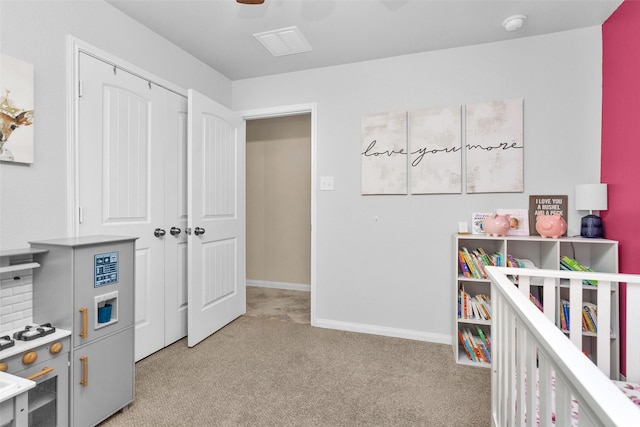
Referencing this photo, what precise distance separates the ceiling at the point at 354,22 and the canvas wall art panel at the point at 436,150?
0.55 m

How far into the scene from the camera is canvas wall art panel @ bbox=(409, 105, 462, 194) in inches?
102

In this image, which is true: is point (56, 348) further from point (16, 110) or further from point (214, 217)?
point (214, 217)

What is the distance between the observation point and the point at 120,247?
1740mm

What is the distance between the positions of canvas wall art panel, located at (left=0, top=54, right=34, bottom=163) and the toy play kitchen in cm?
45

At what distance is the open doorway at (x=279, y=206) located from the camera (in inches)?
171

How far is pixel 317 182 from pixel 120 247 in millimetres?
1705

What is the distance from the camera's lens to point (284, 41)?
97.9 inches

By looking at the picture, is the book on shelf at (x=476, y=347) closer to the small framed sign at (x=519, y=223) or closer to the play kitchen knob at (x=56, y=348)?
the small framed sign at (x=519, y=223)

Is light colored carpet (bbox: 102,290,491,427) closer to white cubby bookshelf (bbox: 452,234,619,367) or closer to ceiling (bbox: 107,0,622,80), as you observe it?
white cubby bookshelf (bbox: 452,234,619,367)

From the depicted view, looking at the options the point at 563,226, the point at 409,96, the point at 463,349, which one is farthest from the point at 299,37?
the point at 463,349

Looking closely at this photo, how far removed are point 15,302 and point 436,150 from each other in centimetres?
279

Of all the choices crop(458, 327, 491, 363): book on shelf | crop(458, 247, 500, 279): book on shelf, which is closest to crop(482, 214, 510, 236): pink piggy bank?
crop(458, 247, 500, 279): book on shelf

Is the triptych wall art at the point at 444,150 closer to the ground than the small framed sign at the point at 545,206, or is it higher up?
higher up

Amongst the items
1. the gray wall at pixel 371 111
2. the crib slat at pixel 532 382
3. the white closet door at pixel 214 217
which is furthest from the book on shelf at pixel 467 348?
the white closet door at pixel 214 217
